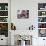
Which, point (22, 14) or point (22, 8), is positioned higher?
point (22, 8)

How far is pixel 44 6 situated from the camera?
6184mm

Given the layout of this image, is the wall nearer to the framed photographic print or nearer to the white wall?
the white wall

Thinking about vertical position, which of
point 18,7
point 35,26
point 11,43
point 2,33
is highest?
point 18,7

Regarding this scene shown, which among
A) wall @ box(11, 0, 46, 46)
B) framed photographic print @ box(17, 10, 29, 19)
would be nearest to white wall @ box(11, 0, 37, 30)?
wall @ box(11, 0, 46, 46)

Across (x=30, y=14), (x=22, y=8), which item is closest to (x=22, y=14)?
(x=22, y=8)

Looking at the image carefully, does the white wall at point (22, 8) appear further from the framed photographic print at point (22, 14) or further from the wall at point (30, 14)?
the framed photographic print at point (22, 14)

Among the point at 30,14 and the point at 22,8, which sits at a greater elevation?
the point at 22,8

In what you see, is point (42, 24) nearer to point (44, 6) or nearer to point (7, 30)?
point (44, 6)

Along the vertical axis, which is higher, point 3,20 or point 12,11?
point 12,11

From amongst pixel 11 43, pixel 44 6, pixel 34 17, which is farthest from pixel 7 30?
pixel 44 6

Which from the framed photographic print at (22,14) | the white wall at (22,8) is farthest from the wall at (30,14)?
the framed photographic print at (22,14)

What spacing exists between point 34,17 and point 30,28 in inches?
22.9

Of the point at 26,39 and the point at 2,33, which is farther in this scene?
the point at 2,33

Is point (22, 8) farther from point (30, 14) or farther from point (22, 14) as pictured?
point (30, 14)
